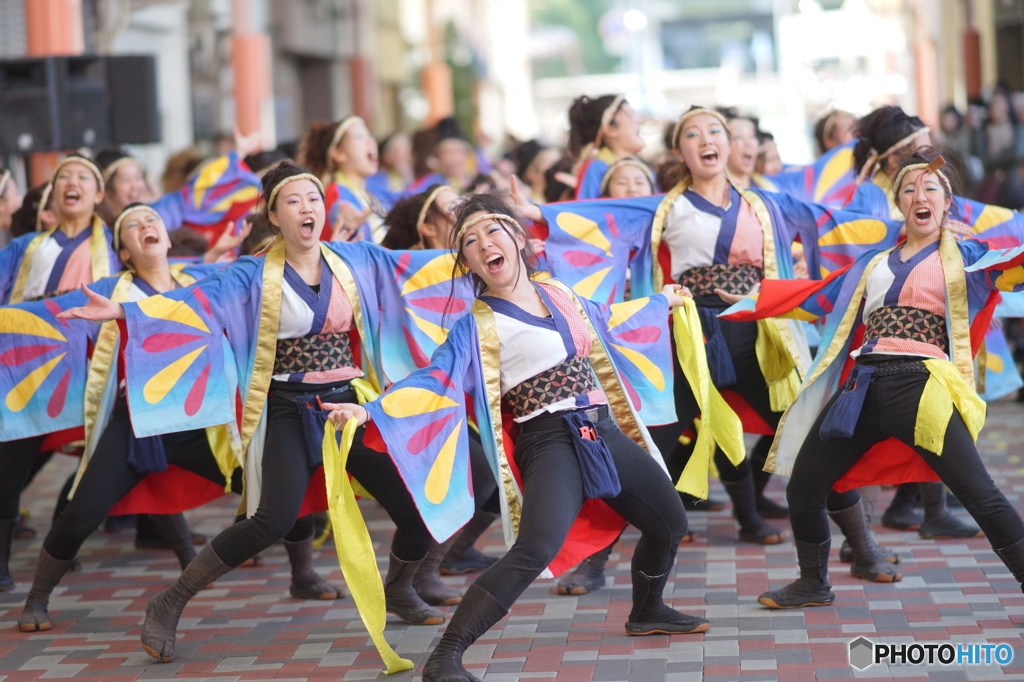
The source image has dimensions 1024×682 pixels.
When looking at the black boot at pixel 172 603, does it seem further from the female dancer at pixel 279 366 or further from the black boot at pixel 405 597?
the black boot at pixel 405 597

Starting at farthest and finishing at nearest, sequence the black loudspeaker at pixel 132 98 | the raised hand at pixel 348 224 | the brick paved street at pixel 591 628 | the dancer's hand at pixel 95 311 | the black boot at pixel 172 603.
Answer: the black loudspeaker at pixel 132 98
the raised hand at pixel 348 224
the dancer's hand at pixel 95 311
the black boot at pixel 172 603
the brick paved street at pixel 591 628

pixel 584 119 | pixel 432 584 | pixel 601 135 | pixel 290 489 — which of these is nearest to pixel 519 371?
pixel 290 489

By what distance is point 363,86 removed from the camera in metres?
22.9

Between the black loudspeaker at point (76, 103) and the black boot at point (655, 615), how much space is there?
542 centimetres

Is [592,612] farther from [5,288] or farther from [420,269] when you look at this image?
[5,288]

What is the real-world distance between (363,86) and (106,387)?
18.3 metres

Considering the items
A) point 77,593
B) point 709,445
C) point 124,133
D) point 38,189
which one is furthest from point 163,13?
point 709,445

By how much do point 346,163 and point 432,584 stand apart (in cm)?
275

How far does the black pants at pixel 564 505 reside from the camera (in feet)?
12.8

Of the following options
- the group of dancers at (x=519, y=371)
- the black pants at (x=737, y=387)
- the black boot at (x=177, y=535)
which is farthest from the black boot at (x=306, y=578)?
the black pants at (x=737, y=387)

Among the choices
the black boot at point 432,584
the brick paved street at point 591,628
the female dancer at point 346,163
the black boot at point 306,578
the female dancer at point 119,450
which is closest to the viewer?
the brick paved street at point 591,628

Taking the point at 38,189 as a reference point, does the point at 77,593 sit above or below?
below

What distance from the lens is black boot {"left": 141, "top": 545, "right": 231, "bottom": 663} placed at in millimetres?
4375

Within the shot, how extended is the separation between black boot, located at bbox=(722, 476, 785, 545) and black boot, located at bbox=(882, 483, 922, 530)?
49cm
